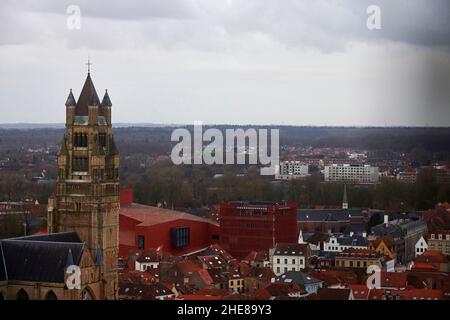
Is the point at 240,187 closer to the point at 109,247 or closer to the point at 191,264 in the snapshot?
the point at 191,264

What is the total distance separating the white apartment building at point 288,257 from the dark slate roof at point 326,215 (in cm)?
919

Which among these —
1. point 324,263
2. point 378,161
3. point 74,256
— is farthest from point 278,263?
point 378,161

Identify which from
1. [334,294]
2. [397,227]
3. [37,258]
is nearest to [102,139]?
[37,258]

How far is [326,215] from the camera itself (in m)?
33.8

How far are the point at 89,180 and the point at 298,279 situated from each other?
493cm

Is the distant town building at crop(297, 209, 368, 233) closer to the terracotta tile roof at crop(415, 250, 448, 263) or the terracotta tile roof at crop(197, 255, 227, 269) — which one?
the terracotta tile roof at crop(415, 250, 448, 263)

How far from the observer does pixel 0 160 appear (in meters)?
48.3

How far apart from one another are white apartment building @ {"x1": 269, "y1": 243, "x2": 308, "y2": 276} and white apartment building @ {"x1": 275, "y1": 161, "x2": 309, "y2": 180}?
2425cm

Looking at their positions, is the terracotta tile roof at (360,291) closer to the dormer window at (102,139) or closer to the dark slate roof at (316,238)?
the dormer window at (102,139)

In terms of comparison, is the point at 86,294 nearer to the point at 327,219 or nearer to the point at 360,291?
the point at 360,291

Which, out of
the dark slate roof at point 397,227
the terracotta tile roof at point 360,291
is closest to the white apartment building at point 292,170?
the dark slate roof at point 397,227

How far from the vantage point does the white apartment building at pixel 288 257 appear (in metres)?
23.5

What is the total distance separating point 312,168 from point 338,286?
110 ft

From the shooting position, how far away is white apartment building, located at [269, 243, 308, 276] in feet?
77.1
